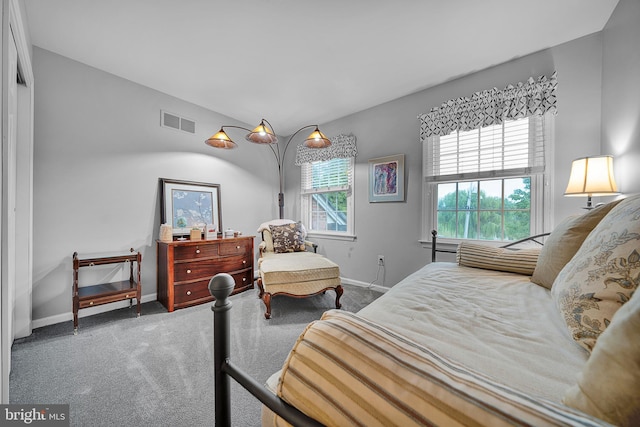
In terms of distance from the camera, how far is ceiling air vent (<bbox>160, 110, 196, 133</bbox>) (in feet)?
9.79

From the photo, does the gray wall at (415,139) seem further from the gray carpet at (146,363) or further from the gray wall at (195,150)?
the gray carpet at (146,363)

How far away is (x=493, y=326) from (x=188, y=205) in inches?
133

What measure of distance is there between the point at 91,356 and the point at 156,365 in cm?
56

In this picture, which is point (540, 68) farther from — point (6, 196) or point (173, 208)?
point (173, 208)

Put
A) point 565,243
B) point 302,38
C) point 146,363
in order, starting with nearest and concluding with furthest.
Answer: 1. point 565,243
2. point 146,363
3. point 302,38

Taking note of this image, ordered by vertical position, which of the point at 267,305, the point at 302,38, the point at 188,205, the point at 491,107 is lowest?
the point at 267,305

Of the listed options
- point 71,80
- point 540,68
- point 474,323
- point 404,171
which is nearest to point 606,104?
point 540,68

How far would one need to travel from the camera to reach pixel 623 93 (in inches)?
66.0

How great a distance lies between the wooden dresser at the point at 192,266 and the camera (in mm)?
2596

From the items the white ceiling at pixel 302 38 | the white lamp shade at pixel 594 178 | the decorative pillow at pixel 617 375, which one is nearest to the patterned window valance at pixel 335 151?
the white ceiling at pixel 302 38

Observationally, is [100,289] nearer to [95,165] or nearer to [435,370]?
[95,165]

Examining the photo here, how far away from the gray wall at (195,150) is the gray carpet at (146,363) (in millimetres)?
637

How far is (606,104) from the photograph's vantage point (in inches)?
74.2

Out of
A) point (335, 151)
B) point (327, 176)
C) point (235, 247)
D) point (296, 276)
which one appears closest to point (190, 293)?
Result: point (235, 247)
